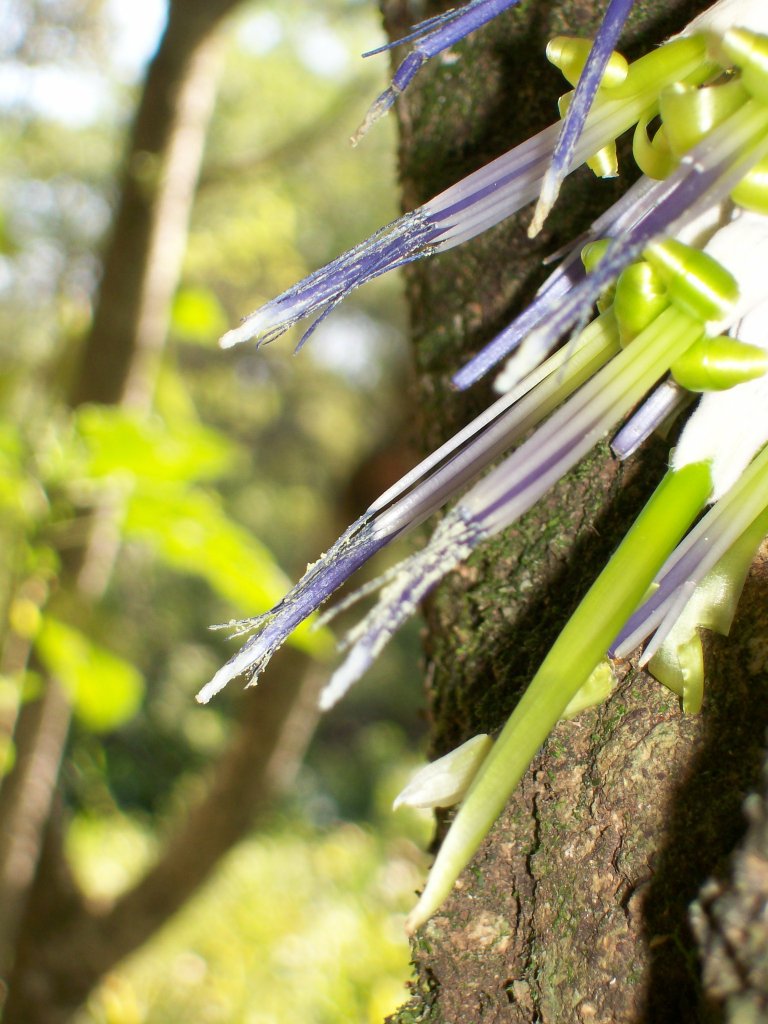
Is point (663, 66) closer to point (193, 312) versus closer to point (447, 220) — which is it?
point (447, 220)

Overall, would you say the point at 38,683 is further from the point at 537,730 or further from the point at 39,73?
the point at 39,73

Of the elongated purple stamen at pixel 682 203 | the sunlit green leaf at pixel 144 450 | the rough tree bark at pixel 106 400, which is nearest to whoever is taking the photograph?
the elongated purple stamen at pixel 682 203

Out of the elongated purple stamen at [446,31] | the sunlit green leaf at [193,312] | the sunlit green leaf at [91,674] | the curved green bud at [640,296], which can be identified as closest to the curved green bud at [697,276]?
the curved green bud at [640,296]

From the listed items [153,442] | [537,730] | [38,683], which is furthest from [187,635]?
[537,730]

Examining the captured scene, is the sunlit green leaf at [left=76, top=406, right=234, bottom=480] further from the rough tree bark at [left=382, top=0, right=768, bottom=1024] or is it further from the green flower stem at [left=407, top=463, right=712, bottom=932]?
the green flower stem at [left=407, top=463, right=712, bottom=932]

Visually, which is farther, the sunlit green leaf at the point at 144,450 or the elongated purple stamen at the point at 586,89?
the sunlit green leaf at the point at 144,450

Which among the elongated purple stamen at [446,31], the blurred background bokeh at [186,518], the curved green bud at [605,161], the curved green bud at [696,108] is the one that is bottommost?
the blurred background bokeh at [186,518]

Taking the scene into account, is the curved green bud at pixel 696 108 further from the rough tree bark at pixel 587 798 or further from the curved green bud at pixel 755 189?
the rough tree bark at pixel 587 798
